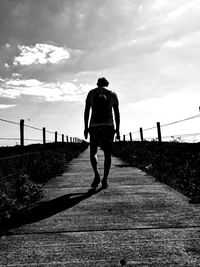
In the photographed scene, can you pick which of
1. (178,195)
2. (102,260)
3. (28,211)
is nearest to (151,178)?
(178,195)

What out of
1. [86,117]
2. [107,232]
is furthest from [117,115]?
[107,232]

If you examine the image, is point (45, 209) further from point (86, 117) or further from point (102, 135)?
point (86, 117)

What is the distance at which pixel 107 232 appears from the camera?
260 cm

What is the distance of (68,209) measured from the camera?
3547 mm

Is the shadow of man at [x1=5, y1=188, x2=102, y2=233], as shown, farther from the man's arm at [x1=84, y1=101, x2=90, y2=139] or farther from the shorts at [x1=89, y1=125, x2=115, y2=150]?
the man's arm at [x1=84, y1=101, x2=90, y2=139]

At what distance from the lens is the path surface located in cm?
203

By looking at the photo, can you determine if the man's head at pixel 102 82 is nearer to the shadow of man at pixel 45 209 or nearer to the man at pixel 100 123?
the man at pixel 100 123

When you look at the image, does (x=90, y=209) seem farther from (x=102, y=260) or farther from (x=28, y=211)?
(x=102, y=260)

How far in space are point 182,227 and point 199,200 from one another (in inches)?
45.6

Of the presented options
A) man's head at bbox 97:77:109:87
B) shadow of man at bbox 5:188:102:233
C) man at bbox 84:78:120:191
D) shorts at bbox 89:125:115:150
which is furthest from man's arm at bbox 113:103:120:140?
shadow of man at bbox 5:188:102:233

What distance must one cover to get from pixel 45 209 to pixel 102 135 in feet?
6.02

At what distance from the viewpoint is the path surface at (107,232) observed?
203cm

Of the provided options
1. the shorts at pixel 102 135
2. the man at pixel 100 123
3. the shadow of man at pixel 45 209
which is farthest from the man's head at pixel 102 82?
the shadow of man at pixel 45 209

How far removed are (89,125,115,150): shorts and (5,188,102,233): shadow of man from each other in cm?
91
